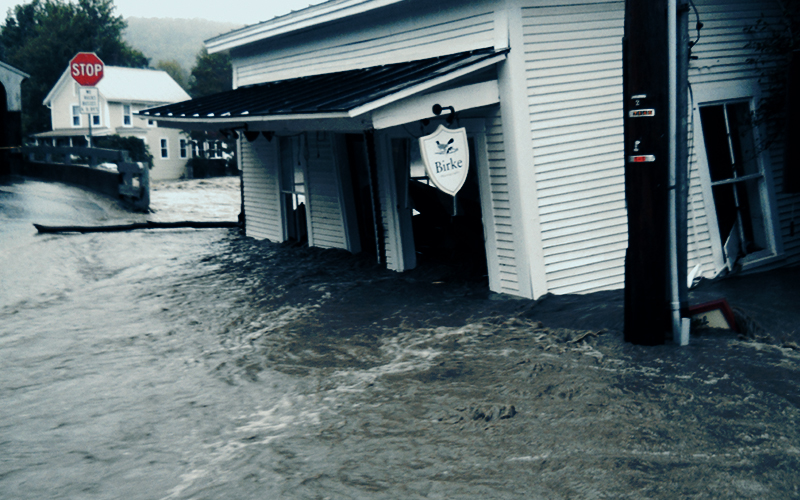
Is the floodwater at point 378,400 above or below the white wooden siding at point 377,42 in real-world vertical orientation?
below

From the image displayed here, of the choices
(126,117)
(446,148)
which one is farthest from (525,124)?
(126,117)

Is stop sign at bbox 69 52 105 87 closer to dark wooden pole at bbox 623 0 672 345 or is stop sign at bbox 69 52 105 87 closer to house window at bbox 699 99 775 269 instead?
house window at bbox 699 99 775 269

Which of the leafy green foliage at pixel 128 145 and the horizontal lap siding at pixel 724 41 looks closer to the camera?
the horizontal lap siding at pixel 724 41

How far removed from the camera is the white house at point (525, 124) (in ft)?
26.2

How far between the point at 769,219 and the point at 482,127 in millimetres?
3971

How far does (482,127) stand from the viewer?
840 cm

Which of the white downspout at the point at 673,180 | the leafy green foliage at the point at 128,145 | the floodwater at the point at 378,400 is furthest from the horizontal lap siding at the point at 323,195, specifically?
the leafy green foliage at the point at 128,145

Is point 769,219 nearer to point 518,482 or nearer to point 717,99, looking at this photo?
point 717,99

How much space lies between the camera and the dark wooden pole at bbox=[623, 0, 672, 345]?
239 inches

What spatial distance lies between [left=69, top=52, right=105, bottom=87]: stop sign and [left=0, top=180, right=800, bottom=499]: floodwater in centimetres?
1409

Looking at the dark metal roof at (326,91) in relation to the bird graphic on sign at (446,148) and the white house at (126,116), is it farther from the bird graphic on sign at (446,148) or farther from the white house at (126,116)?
the white house at (126,116)

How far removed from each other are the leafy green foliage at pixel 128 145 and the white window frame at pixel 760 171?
114ft

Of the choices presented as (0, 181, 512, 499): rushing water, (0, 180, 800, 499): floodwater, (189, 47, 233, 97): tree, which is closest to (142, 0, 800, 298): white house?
(0, 180, 800, 499): floodwater

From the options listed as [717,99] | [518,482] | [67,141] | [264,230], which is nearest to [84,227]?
[264,230]
